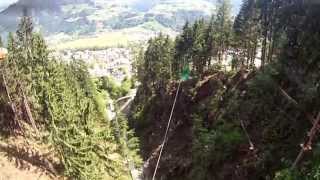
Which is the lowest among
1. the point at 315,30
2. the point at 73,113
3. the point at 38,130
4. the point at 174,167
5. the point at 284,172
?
the point at 174,167

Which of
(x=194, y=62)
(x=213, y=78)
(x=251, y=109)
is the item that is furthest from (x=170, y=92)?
(x=251, y=109)

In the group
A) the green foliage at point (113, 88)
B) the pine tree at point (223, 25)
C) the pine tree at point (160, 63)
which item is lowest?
the green foliage at point (113, 88)

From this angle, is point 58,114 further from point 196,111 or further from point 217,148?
point 196,111

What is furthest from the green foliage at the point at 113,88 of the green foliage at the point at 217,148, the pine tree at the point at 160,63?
the green foliage at the point at 217,148

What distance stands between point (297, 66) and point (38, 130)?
29.3 meters

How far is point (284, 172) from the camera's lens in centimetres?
1847

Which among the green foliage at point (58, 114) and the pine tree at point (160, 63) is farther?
the pine tree at point (160, 63)

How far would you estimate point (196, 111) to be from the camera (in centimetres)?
5538

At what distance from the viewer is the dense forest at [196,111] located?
2429cm

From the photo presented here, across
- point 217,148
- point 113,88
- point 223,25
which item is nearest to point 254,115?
point 217,148

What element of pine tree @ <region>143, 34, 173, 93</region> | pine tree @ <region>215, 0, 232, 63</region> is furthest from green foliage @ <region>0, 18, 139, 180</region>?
pine tree @ <region>215, 0, 232, 63</region>

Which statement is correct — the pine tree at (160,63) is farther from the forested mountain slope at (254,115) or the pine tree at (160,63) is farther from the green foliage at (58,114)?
the green foliage at (58,114)

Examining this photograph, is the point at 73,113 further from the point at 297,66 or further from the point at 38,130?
the point at 297,66

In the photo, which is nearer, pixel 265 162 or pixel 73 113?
pixel 265 162
